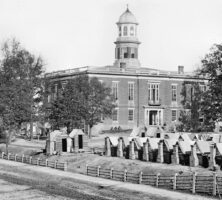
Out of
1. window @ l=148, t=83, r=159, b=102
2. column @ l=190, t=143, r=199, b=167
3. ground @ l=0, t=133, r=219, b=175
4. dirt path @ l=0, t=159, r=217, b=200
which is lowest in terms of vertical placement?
dirt path @ l=0, t=159, r=217, b=200

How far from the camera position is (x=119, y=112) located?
82000 mm

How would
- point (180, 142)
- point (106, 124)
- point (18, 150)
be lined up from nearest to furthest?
1. point (180, 142)
2. point (18, 150)
3. point (106, 124)

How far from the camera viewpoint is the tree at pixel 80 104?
61.2 meters

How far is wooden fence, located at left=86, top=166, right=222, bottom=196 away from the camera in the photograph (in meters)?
29.5

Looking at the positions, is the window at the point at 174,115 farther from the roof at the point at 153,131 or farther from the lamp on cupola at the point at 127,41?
the roof at the point at 153,131

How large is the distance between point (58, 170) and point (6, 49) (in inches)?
1258

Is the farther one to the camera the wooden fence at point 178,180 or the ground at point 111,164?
the ground at point 111,164

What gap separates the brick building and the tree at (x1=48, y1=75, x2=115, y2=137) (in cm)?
773

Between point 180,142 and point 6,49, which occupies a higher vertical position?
point 6,49

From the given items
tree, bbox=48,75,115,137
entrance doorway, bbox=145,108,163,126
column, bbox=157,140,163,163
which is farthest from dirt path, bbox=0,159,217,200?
entrance doorway, bbox=145,108,163,126

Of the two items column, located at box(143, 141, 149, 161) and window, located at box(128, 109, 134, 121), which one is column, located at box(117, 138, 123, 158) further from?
window, located at box(128, 109, 134, 121)

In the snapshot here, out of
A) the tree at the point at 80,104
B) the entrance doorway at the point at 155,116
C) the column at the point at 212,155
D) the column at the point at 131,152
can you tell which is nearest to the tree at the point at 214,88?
the tree at the point at 80,104

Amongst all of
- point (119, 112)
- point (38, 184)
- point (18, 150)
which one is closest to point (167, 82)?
point (119, 112)

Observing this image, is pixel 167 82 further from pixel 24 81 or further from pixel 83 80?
pixel 24 81
